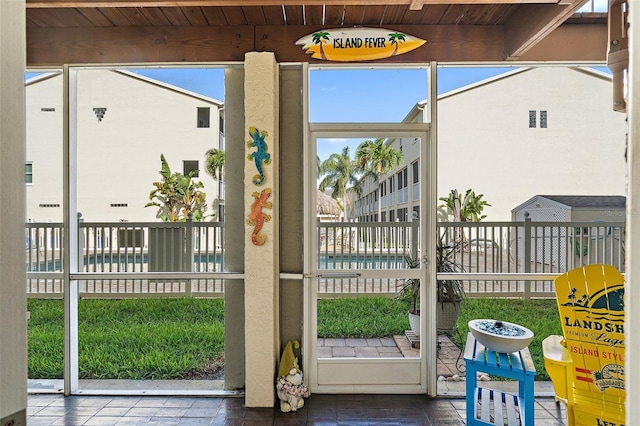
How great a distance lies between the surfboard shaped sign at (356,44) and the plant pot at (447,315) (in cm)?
211

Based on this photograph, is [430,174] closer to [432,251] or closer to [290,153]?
[432,251]

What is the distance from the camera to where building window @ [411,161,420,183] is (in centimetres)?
308

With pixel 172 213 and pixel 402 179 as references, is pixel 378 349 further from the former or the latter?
pixel 172 213

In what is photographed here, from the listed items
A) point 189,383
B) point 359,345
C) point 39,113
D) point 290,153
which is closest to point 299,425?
point 359,345

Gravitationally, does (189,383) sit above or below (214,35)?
below

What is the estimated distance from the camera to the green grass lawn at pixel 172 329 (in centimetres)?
320

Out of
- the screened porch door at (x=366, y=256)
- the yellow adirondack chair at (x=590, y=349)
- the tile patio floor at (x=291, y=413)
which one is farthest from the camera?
the screened porch door at (x=366, y=256)

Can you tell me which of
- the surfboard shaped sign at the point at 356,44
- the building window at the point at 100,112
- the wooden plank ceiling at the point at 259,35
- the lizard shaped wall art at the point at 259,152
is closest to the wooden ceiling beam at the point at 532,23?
the wooden plank ceiling at the point at 259,35

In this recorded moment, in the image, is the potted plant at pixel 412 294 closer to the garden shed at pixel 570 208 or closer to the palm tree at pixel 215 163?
the garden shed at pixel 570 208

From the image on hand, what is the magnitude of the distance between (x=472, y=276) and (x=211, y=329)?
2919mm

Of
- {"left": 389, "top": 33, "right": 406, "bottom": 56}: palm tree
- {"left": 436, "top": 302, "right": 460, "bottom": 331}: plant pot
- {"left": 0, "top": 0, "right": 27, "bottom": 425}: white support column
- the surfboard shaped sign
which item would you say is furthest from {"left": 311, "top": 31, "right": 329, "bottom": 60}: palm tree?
{"left": 0, "top": 0, "right": 27, "bottom": 425}: white support column

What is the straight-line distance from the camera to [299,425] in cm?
258

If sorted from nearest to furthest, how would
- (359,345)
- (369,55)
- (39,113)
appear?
(369,55) → (359,345) → (39,113)

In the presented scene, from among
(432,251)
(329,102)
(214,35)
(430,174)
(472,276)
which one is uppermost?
(214,35)
